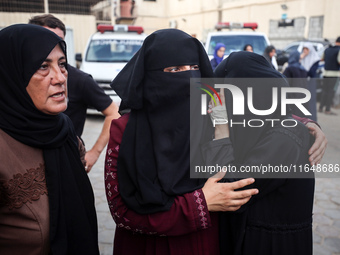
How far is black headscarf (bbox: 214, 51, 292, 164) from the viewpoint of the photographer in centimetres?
157

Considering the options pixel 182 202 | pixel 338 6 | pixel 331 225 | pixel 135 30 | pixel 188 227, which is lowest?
pixel 331 225

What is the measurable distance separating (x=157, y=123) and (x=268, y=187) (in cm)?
59

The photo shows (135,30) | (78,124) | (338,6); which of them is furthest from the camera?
(338,6)

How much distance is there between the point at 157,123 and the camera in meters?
1.53

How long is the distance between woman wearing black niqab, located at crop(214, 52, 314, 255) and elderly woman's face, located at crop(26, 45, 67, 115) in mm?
817

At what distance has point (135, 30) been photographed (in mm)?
8883

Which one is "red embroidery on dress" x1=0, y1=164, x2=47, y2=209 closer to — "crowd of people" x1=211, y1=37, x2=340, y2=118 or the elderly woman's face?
the elderly woman's face

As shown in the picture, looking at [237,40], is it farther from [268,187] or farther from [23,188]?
[23,188]

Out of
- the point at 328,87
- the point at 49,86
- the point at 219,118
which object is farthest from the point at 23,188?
the point at 328,87

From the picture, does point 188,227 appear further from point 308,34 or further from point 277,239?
point 308,34

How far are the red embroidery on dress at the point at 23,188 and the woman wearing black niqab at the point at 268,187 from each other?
0.88 metres

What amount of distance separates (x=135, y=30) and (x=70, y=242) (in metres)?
8.00

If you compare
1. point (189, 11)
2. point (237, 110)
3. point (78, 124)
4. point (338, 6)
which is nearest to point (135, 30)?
point (78, 124)

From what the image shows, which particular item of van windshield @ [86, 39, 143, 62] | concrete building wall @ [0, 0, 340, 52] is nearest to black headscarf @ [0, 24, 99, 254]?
van windshield @ [86, 39, 143, 62]
